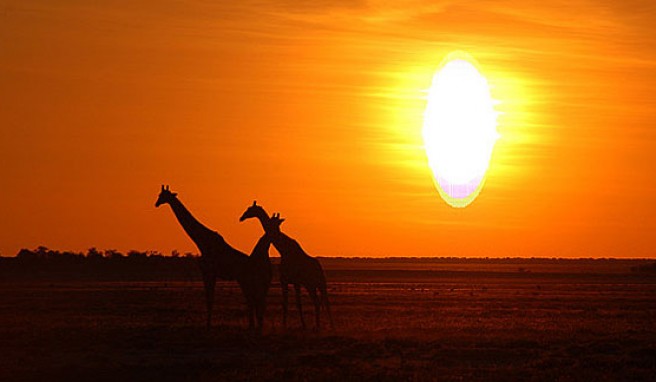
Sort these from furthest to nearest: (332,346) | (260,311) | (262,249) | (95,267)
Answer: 1. (95,267)
2. (262,249)
3. (260,311)
4. (332,346)

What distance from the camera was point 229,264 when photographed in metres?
33.4

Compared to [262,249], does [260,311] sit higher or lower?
lower

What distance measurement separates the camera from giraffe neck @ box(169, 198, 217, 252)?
112 feet

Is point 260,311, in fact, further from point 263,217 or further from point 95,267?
point 95,267

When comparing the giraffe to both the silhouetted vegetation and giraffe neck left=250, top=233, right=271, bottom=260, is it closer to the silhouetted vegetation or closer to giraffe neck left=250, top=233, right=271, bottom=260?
giraffe neck left=250, top=233, right=271, bottom=260

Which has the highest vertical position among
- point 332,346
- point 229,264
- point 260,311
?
point 229,264

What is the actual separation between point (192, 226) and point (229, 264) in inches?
65.3

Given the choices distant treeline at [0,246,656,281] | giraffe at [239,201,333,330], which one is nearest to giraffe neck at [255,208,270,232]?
giraffe at [239,201,333,330]

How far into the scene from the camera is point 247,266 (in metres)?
33.4

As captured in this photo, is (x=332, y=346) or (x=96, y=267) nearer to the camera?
(x=332, y=346)

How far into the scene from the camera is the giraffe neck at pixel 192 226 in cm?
3406

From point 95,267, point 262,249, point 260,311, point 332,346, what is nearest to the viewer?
point 332,346

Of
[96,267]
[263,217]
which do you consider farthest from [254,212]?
[96,267]

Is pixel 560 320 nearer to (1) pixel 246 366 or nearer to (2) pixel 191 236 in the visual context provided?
(2) pixel 191 236
